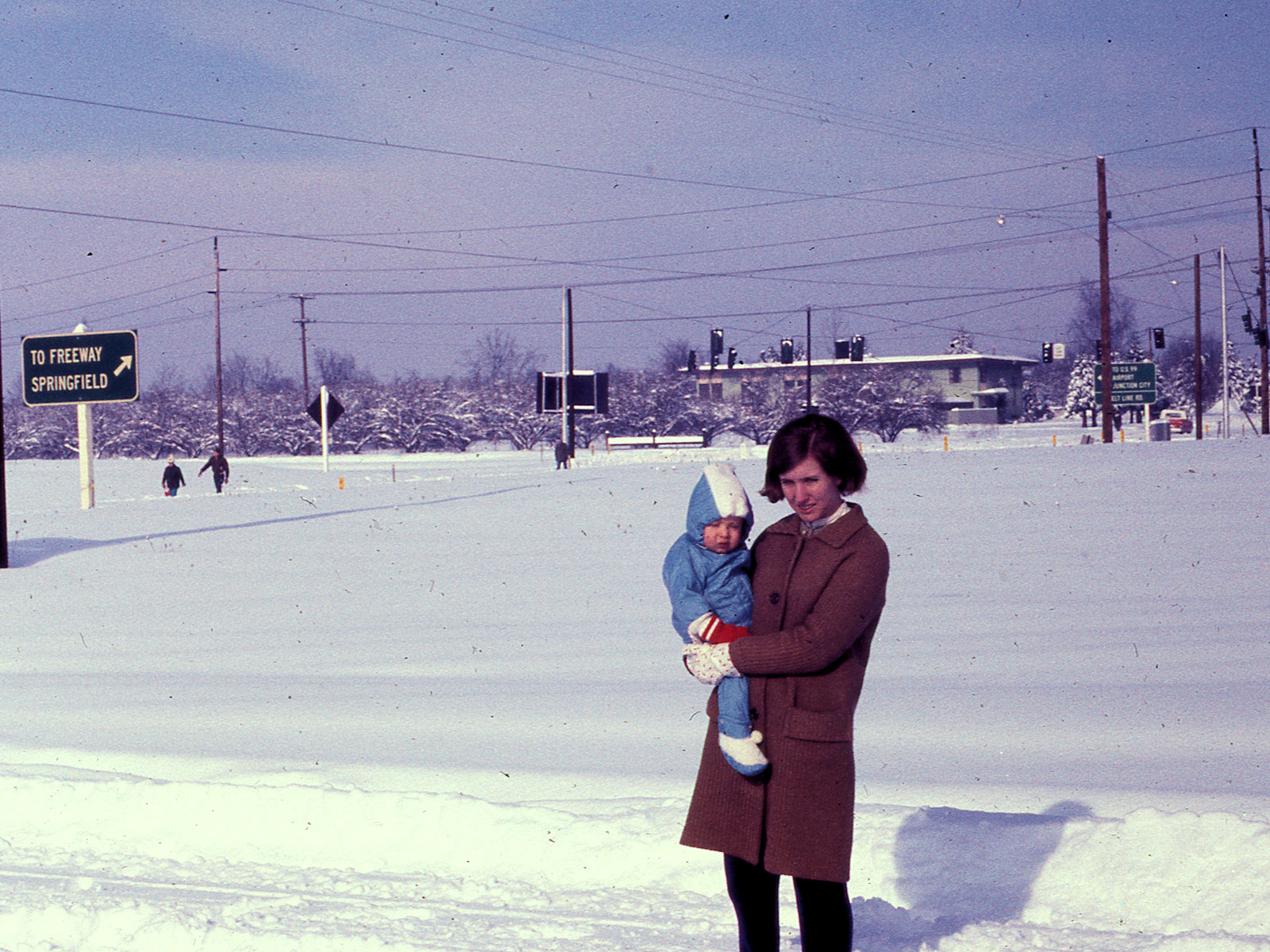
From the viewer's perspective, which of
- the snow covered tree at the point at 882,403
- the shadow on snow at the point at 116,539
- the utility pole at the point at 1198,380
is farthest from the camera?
the snow covered tree at the point at 882,403

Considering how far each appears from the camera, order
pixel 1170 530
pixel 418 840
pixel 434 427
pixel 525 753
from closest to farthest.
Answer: pixel 418 840, pixel 525 753, pixel 1170 530, pixel 434 427

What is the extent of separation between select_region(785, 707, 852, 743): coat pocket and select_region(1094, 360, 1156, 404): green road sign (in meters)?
53.1

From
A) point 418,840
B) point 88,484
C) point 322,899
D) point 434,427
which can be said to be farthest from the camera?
point 434,427

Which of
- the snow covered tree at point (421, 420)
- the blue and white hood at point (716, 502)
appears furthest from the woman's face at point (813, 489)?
the snow covered tree at point (421, 420)

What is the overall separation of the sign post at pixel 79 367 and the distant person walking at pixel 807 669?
75.9ft

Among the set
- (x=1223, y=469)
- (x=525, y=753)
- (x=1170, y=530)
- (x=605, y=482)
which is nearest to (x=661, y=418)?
(x=605, y=482)

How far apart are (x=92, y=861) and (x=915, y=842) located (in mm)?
3469

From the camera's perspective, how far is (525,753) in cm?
713

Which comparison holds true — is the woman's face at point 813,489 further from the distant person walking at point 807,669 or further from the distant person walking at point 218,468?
the distant person walking at point 218,468

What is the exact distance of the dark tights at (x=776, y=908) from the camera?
3271 millimetres

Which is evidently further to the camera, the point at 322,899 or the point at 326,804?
the point at 326,804

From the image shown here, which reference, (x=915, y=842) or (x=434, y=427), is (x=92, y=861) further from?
(x=434, y=427)

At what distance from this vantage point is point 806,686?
3.14 meters

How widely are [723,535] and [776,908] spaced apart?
1066 millimetres
